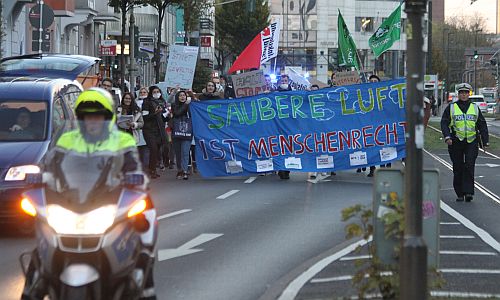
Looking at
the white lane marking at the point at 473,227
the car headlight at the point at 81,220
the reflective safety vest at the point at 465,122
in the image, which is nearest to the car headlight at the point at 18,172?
the white lane marking at the point at 473,227

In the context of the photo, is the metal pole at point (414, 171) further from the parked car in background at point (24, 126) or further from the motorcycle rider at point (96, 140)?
the parked car in background at point (24, 126)

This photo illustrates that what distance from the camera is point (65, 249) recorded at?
5.93 meters

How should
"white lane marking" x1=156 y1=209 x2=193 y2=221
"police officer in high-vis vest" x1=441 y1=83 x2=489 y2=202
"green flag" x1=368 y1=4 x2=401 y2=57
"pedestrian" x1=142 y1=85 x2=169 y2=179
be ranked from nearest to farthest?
"white lane marking" x1=156 y1=209 x2=193 y2=221 < "police officer in high-vis vest" x1=441 y1=83 x2=489 y2=202 < "pedestrian" x1=142 y1=85 x2=169 y2=179 < "green flag" x1=368 y1=4 x2=401 y2=57

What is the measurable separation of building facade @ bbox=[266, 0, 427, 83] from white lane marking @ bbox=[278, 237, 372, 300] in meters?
108

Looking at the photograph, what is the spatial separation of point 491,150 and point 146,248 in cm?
2645

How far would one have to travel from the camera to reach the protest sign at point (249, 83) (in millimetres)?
24609

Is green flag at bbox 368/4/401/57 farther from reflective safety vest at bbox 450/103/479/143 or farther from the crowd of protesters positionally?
reflective safety vest at bbox 450/103/479/143

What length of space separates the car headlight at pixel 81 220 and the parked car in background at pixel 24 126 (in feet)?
17.5

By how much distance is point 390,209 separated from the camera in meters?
7.52

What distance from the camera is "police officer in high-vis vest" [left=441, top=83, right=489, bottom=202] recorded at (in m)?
16.9

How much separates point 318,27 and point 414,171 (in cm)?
11671

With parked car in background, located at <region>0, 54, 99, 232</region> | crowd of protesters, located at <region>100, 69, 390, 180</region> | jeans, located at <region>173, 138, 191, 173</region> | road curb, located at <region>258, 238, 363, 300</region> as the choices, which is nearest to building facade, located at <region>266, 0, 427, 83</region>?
crowd of protesters, located at <region>100, 69, 390, 180</region>

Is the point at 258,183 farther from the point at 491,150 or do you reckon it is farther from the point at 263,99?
the point at 491,150

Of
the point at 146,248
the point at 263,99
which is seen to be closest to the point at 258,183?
the point at 263,99
